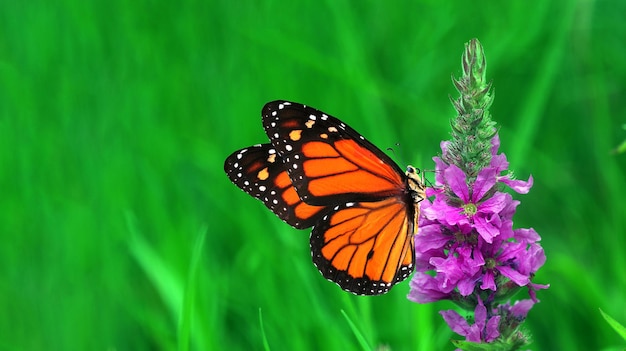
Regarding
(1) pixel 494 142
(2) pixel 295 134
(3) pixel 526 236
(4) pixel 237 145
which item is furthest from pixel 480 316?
(4) pixel 237 145

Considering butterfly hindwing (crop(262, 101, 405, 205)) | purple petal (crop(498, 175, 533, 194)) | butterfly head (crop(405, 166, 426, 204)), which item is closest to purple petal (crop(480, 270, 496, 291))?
purple petal (crop(498, 175, 533, 194))

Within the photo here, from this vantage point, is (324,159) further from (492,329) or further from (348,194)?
(492,329)

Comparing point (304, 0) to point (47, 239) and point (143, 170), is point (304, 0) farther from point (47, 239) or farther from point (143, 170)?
point (47, 239)

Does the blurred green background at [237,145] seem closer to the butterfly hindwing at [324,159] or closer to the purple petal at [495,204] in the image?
the butterfly hindwing at [324,159]

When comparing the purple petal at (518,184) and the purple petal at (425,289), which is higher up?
the purple petal at (518,184)

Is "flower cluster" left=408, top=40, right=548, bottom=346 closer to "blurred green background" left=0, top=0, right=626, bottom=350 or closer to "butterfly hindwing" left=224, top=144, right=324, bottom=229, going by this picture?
"butterfly hindwing" left=224, top=144, right=324, bottom=229

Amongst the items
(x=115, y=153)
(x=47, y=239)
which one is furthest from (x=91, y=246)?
(x=115, y=153)

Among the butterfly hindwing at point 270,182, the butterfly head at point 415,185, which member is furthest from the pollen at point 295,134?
the butterfly head at point 415,185
